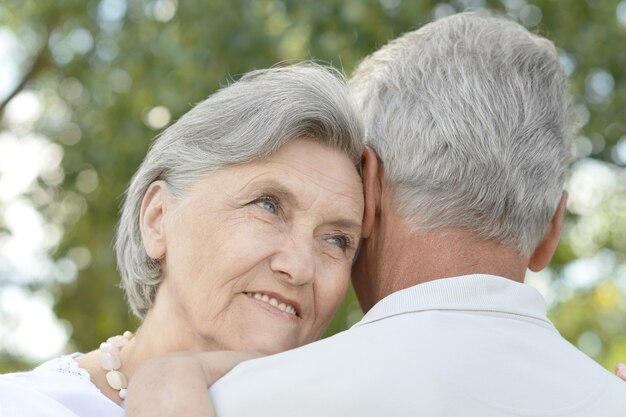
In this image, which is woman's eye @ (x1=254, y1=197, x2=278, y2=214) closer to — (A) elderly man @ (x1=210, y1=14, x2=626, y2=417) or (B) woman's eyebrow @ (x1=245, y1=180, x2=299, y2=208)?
(B) woman's eyebrow @ (x1=245, y1=180, x2=299, y2=208)

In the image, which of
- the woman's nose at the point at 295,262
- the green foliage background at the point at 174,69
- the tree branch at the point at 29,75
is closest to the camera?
the woman's nose at the point at 295,262

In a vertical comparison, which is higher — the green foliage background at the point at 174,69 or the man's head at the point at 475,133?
the man's head at the point at 475,133

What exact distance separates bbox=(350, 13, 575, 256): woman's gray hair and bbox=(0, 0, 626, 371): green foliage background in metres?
3.18

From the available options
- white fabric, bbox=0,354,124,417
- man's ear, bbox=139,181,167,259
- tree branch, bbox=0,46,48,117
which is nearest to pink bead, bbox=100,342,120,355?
white fabric, bbox=0,354,124,417

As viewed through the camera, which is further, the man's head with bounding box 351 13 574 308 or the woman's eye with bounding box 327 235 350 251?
the woman's eye with bounding box 327 235 350 251

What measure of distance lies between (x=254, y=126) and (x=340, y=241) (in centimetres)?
42

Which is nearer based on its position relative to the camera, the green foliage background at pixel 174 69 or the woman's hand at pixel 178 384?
the woman's hand at pixel 178 384

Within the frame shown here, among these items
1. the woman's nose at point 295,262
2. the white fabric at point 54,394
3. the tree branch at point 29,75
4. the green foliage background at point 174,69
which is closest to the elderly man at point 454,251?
the woman's nose at point 295,262

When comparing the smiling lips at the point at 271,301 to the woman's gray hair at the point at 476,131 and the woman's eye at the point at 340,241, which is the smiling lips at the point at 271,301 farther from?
the woman's gray hair at the point at 476,131

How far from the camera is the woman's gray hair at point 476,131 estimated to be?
2.71 meters

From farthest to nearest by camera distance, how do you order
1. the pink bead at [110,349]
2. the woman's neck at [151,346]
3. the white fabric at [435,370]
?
the pink bead at [110,349] < the woman's neck at [151,346] < the white fabric at [435,370]

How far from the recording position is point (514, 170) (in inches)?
107

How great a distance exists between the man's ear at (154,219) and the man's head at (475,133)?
0.65 metres

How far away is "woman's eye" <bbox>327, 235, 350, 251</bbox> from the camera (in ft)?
9.81
